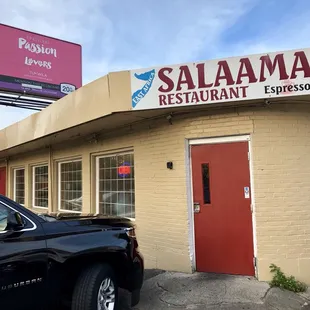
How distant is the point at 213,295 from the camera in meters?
5.32

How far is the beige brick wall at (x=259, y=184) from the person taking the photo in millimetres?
5938

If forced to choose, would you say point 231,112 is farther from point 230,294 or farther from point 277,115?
point 230,294

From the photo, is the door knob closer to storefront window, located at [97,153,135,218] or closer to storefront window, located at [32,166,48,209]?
storefront window, located at [97,153,135,218]

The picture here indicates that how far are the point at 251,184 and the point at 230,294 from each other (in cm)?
179

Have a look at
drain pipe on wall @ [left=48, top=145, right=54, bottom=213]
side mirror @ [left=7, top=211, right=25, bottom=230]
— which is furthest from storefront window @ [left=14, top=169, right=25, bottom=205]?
side mirror @ [left=7, top=211, right=25, bottom=230]

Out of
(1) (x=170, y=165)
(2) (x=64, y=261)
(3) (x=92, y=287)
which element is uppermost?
(1) (x=170, y=165)

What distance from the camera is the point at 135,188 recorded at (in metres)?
7.69

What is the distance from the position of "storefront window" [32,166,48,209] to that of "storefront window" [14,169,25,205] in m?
1.21

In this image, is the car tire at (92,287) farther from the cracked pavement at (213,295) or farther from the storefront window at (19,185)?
the storefront window at (19,185)

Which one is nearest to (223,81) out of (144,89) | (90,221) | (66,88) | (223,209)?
(144,89)

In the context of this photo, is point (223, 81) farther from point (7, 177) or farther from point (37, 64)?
point (37, 64)

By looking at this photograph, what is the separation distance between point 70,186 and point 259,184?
244 inches

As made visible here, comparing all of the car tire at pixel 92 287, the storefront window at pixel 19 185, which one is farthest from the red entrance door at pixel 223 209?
the storefront window at pixel 19 185

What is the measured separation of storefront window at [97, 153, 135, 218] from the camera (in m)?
8.19
